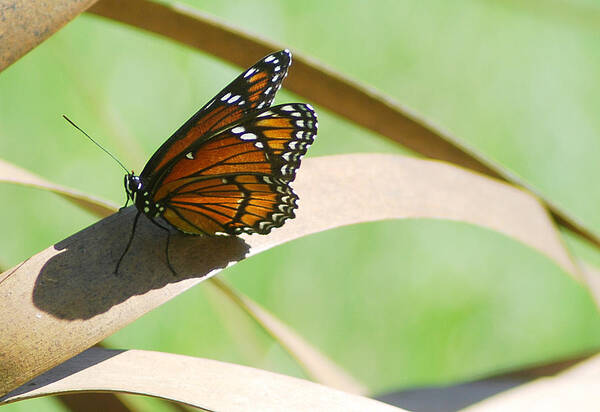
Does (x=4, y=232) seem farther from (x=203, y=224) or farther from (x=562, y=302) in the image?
(x=562, y=302)

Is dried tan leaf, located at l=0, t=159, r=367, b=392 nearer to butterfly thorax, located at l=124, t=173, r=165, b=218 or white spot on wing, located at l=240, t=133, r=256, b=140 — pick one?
butterfly thorax, located at l=124, t=173, r=165, b=218

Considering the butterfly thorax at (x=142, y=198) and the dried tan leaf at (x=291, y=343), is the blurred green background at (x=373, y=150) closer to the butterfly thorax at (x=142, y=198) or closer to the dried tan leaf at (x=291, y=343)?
the dried tan leaf at (x=291, y=343)

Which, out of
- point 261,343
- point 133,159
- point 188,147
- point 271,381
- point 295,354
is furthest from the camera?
point 261,343

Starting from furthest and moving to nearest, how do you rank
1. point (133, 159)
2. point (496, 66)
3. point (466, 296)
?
point (496, 66)
point (466, 296)
point (133, 159)

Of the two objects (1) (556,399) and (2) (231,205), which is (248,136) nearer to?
(2) (231,205)

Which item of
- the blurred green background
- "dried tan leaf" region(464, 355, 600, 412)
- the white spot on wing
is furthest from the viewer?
the blurred green background

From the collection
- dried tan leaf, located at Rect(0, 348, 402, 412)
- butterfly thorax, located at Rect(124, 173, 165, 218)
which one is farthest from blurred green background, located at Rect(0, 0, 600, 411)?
dried tan leaf, located at Rect(0, 348, 402, 412)

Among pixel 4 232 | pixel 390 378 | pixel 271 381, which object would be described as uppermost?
pixel 4 232

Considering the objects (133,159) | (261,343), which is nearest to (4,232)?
(133,159)

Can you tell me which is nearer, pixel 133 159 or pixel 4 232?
pixel 133 159
